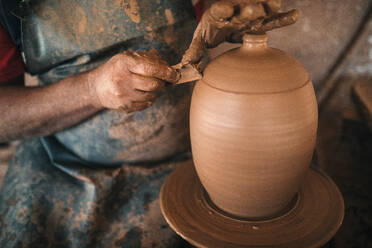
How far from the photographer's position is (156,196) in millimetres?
1218

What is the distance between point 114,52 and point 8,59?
420mm

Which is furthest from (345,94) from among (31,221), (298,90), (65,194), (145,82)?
(31,221)

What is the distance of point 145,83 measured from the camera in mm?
918

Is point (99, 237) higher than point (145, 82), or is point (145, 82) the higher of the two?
point (145, 82)

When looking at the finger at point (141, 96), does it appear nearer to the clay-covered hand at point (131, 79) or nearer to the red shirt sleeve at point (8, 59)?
the clay-covered hand at point (131, 79)

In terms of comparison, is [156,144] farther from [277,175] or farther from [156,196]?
[277,175]

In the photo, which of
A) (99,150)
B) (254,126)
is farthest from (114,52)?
(254,126)

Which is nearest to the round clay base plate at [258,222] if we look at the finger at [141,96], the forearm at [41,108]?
the finger at [141,96]

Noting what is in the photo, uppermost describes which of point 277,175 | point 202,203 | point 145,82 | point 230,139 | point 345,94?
point 145,82

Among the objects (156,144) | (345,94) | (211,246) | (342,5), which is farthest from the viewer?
(345,94)

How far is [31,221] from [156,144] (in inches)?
20.5

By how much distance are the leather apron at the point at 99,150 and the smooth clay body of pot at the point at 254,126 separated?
31 cm

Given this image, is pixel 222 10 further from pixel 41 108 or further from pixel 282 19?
pixel 41 108

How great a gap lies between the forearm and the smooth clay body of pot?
1.51 feet
